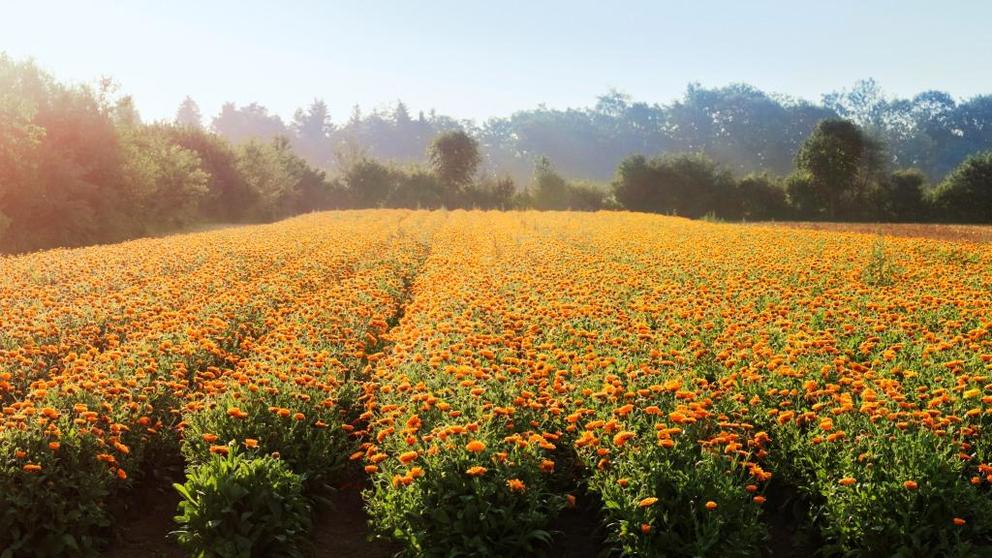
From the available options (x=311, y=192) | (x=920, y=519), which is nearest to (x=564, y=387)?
(x=920, y=519)

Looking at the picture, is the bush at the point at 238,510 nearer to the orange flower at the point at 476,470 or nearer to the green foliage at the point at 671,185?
the orange flower at the point at 476,470

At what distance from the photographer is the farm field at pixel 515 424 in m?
4.87

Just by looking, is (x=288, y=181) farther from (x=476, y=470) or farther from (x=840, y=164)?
(x=476, y=470)

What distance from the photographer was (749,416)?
5.97m

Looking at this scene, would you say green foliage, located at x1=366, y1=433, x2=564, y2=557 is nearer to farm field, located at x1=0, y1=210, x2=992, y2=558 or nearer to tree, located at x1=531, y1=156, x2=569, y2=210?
farm field, located at x1=0, y1=210, x2=992, y2=558

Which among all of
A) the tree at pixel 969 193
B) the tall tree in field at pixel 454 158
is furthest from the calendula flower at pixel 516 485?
the tall tree in field at pixel 454 158

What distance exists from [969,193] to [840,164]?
833cm

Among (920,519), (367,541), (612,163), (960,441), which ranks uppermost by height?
(612,163)

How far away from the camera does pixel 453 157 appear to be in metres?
69.6

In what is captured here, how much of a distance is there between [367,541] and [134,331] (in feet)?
15.9

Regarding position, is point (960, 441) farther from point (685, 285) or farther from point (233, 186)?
point (233, 186)

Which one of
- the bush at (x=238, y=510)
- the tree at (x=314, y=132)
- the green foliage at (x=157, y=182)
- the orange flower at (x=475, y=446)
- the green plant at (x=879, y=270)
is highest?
the tree at (x=314, y=132)

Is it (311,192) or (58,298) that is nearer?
(58,298)

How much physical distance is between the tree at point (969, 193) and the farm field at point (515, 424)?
48379 mm
